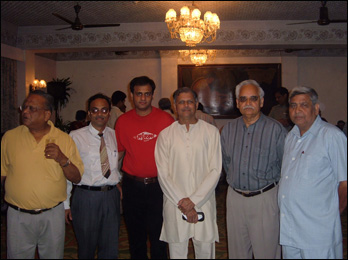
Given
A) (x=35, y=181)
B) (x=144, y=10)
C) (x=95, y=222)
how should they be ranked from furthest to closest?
(x=144, y=10) → (x=95, y=222) → (x=35, y=181)

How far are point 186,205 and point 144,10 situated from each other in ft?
17.8

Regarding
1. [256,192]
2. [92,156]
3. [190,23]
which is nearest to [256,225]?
[256,192]

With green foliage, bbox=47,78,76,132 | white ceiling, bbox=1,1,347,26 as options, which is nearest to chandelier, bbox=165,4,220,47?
white ceiling, bbox=1,1,347,26

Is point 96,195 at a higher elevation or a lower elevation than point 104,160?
lower

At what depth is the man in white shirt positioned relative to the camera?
2760 mm

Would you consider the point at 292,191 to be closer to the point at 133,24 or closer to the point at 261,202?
the point at 261,202

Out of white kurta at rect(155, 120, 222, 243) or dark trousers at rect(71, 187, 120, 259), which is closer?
white kurta at rect(155, 120, 222, 243)

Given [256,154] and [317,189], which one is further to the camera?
[256,154]

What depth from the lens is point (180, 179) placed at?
2.66 m

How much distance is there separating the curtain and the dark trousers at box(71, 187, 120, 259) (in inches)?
235

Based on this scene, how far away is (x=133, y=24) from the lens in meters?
7.95

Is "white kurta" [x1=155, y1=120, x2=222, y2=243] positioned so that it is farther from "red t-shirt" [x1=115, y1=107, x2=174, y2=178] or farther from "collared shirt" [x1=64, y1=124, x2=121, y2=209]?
"collared shirt" [x1=64, y1=124, x2=121, y2=209]

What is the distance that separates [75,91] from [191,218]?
923 cm

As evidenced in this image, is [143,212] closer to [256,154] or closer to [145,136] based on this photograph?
[145,136]
